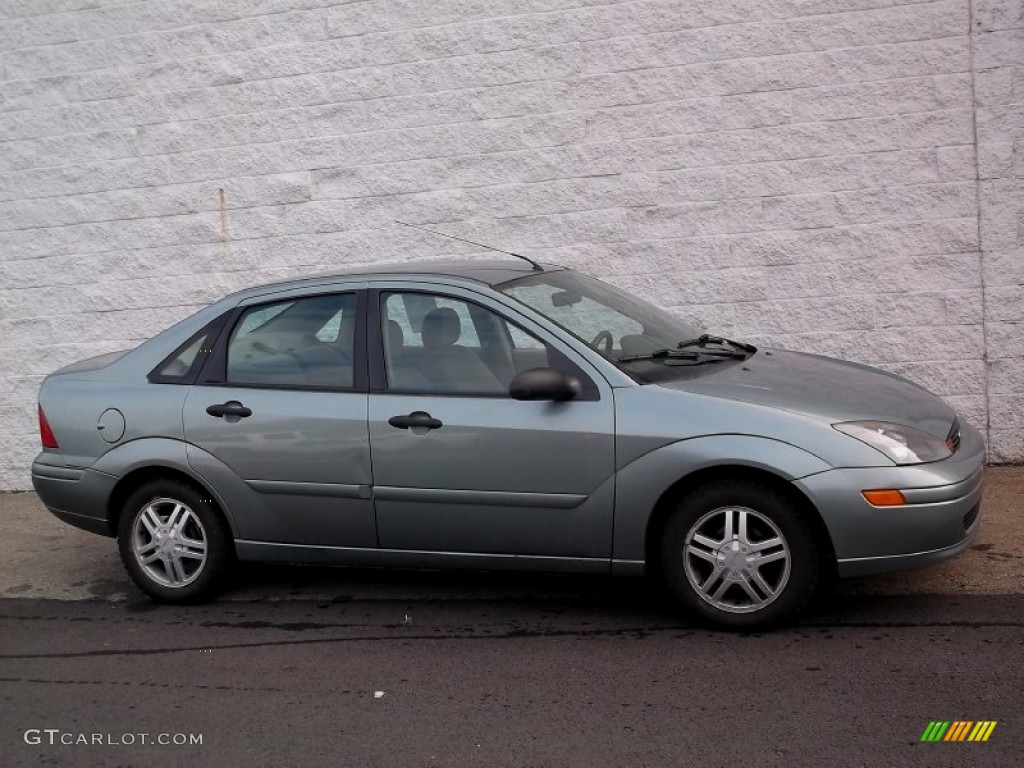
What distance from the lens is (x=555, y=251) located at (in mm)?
8398

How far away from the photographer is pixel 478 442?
545 cm

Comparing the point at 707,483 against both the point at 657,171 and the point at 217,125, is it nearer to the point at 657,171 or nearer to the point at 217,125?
the point at 657,171

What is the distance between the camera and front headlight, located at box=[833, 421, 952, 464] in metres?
5.05

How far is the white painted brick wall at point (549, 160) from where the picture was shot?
25.7ft

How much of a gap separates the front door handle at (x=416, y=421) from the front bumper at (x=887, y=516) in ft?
5.30

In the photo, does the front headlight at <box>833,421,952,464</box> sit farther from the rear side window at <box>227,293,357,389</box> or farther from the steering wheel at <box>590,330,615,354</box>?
the rear side window at <box>227,293,357,389</box>

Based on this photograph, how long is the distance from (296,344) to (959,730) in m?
3.41

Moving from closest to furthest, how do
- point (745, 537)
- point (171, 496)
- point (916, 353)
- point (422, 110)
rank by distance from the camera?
1. point (745, 537)
2. point (171, 496)
3. point (916, 353)
4. point (422, 110)

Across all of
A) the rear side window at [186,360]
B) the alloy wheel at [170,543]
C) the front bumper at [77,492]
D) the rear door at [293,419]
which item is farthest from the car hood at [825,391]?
the front bumper at [77,492]

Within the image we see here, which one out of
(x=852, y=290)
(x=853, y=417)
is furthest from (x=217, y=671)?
(x=852, y=290)

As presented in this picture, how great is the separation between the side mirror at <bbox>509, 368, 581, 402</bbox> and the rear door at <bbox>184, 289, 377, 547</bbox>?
32.0 inches

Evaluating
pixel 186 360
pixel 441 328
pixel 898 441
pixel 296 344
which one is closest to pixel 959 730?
pixel 898 441

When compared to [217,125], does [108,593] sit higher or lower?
lower

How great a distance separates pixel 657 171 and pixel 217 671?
4.51 m
